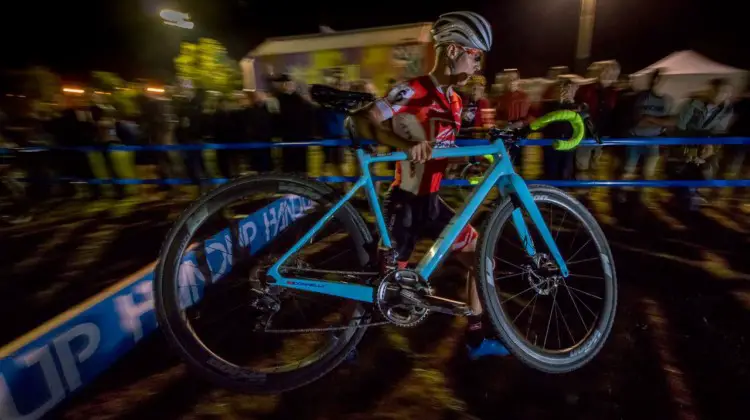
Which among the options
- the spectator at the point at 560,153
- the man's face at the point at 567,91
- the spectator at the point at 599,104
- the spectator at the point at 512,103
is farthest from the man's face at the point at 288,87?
the spectator at the point at 599,104

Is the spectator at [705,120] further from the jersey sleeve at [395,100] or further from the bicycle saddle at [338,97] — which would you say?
the bicycle saddle at [338,97]

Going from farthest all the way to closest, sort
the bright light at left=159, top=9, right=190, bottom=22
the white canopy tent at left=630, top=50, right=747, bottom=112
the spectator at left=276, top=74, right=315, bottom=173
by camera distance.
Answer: the bright light at left=159, top=9, right=190, bottom=22
the white canopy tent at left=630, top=50, right=747, bottom=112
the spectator at left=276, top=74, right=315, bottom=173

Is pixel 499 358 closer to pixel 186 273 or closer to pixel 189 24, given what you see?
pixel 186 273

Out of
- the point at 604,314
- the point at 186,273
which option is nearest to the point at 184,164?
the point at 186,273

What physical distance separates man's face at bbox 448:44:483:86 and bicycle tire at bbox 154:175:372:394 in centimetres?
95

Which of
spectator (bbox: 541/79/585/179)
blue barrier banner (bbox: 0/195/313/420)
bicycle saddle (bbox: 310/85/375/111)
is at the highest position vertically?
bicycle saddle (bbox: 310/85/375/111)

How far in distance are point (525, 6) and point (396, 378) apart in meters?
32.4

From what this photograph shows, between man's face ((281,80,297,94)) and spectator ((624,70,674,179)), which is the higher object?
man's face ((281,80,297,94))

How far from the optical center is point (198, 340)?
2168 millimetres

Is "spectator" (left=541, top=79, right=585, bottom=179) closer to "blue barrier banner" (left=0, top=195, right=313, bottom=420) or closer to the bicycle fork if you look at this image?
the bicycle fork

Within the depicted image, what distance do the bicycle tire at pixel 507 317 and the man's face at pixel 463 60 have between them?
28.7 inches

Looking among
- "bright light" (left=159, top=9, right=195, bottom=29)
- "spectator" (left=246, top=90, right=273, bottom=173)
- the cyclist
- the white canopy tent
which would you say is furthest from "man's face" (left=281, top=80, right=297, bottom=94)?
"bright light" (left=159, top=9, right=195, bottom=29)

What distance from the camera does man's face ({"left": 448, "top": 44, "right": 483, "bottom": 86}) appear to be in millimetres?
2264

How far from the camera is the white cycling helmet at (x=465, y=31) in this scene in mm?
2230
